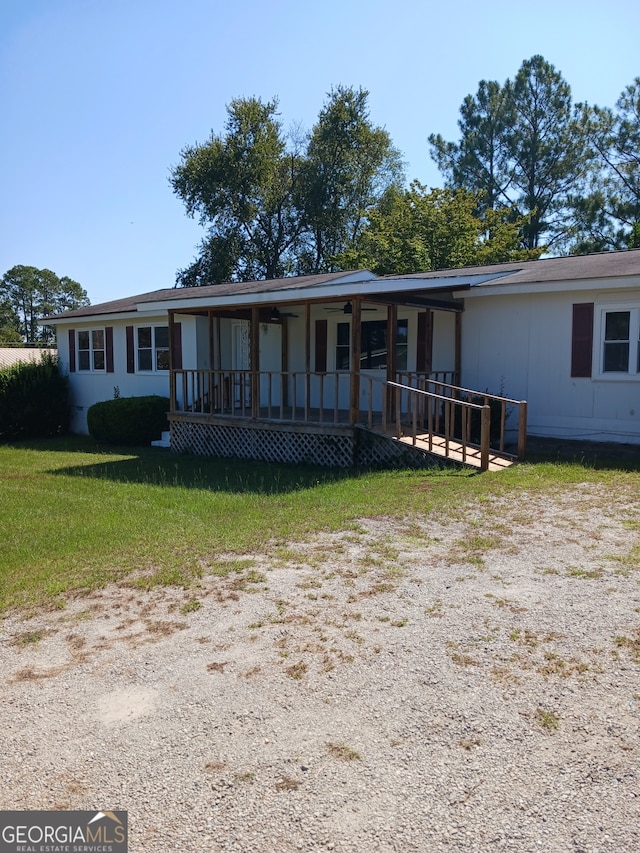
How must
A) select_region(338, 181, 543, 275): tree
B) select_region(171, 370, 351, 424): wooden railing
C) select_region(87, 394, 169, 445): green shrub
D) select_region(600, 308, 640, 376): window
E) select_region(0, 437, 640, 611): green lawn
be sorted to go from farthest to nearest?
1. select_region(338, 181, 543, 275): tree
2. select_region(87, 394, 169, 445): green shrub
3. select_region(171, 370, 351, 424): wooden railing
4. select_region(600, 308, 640, 376): window
5. select_region(0, 437, 640, 611): green lawn

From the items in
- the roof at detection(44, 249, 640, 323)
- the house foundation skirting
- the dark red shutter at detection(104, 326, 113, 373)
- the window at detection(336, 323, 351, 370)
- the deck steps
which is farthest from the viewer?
the dark red shutter at detection(104, 326, 113, 373)

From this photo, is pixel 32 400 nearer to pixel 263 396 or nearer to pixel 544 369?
pixel 263 396

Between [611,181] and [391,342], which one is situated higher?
[611,181]

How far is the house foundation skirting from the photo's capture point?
1089 centimetres

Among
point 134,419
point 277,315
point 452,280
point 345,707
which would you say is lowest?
point 345,707

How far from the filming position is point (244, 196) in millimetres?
33188

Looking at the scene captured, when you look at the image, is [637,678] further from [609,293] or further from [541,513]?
[609,293]

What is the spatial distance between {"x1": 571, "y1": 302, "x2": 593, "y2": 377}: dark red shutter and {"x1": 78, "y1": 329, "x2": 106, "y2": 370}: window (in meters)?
12.6

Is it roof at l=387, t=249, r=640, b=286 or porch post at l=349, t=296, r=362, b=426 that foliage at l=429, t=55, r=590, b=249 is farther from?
porch post at l=349, t=296, r=362, b=426

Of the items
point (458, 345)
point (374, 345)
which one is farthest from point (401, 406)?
point (374, 345)

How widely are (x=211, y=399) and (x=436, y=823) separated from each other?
11.3m

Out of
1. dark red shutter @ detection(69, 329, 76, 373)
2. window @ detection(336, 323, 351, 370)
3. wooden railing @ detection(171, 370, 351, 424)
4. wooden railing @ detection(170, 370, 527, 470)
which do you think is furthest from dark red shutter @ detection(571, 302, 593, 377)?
dark red shutter @ detection(69, 329, 76, 373)

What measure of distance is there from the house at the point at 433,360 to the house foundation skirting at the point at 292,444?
0.09 feet

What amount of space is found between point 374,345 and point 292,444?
337cm
